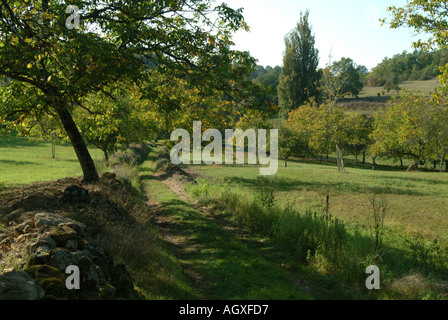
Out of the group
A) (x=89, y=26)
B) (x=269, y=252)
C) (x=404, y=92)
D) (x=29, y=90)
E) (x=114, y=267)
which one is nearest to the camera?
(x=114, y=267)

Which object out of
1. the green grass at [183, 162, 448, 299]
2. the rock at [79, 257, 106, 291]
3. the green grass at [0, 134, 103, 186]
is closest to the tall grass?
the green grass at [183, 162, 448, 299]

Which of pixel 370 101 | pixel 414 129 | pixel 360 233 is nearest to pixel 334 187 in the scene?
pixel 360 233

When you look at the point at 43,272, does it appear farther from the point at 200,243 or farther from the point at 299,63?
the point at 299,63

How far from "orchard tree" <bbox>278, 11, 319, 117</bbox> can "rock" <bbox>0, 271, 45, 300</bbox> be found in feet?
224

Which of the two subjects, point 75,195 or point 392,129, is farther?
point 392,129

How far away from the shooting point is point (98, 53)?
865 cm

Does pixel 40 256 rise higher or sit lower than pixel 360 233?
higher

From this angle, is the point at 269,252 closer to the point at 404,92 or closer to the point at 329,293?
the point at 329,293

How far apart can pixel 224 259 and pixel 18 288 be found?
5.17 m

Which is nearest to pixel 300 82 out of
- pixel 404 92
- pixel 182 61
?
pixel 404 92

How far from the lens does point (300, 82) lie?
6875cm

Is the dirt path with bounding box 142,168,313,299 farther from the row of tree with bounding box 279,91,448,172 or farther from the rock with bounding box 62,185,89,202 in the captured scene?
the row of tree with bounding box 279,91,448,172

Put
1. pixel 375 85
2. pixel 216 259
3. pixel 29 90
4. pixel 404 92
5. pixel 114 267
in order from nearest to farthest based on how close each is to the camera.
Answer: pixel 114 267
pixel 216 259
pixel 29 90
pixel 404 92
pixel 375 85
